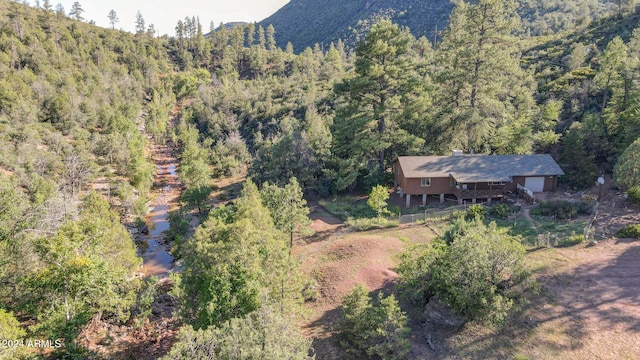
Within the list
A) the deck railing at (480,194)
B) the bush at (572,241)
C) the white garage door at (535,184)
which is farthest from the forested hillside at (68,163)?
the white garage door at (535,184)

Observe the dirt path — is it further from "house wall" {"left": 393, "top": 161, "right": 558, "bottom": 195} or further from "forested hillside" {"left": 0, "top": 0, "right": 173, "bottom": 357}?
"forested hillside" {"left": 0, "top": 0, "right": 173, "bottom": 357}

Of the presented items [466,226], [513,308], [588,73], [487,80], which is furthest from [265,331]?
[588,73]

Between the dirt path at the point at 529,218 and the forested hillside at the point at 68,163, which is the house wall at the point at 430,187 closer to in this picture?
the dirt path at the point at 529,218

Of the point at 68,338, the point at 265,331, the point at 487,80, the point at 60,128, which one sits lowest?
the point at 68,338

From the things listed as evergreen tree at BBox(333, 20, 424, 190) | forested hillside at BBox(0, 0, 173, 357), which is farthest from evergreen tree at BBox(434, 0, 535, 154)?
forested hillside at BBox(0, 0, 173, 357)

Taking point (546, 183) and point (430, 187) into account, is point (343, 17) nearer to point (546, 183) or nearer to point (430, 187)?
point (430, 187)

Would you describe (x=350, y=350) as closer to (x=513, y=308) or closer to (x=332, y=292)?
(x=332, y=292)
